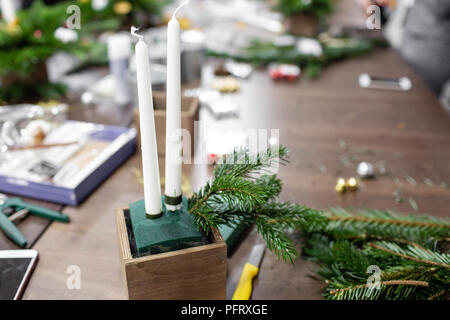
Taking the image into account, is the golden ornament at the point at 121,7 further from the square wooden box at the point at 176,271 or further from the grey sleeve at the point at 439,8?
the grey sleeve at the point at 439,8

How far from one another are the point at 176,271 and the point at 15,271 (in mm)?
275

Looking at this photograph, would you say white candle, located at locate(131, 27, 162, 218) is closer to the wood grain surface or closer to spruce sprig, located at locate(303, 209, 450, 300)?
the wood grain surface

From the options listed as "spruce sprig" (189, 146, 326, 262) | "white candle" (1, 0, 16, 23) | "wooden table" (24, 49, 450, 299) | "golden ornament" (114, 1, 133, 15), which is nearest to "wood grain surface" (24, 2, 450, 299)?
"wooden table" (24, 49, 450, 299)

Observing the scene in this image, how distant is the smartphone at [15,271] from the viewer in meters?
0.54

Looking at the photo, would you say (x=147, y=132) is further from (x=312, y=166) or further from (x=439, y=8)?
(x=439, y=8)

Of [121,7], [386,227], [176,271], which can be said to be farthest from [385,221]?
[121,7]

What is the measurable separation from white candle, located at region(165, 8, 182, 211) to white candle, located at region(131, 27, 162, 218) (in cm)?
2

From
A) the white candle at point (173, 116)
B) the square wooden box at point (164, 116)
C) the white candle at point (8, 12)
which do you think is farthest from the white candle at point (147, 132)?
the white candle at point (8, 12)

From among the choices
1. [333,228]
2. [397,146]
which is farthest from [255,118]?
[333,228]

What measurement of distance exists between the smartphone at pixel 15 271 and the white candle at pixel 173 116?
257mm

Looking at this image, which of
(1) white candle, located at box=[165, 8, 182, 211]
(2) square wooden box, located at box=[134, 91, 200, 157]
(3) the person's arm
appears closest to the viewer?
(1) white candle, located at box=[165, 8, 182, 211]

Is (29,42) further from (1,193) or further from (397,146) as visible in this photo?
(397,146)

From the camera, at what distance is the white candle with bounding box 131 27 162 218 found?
1.36 feet

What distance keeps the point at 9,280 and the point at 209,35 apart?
1.47m
